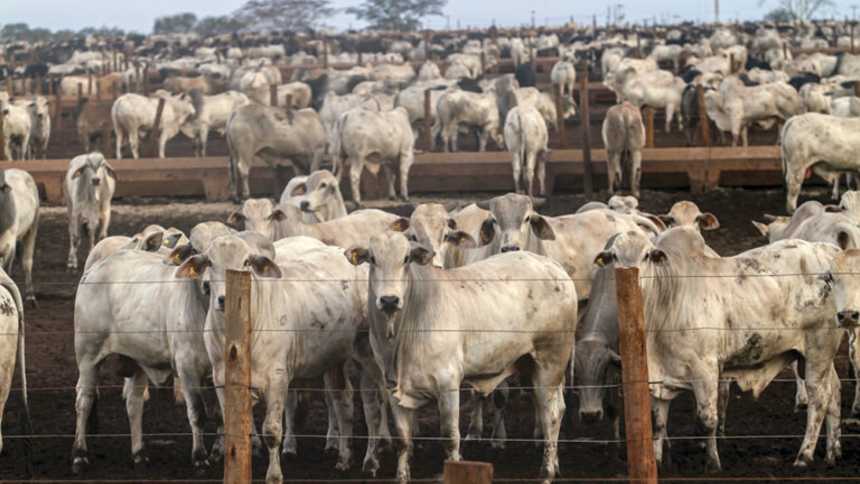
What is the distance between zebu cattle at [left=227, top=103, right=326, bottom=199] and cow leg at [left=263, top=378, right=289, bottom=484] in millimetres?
14673

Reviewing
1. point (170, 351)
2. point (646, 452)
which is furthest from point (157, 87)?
point (646, 452)

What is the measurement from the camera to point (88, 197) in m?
21.1

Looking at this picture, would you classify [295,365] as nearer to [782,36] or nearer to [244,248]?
[244,248]

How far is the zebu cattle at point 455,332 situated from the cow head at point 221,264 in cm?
60

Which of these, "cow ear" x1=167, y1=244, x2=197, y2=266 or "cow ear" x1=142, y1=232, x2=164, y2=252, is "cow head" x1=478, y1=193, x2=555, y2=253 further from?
"cow ear" x1=142, y1=232, x2=164, y2=252

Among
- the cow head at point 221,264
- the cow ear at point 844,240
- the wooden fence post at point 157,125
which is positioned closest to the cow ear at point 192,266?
the cow head at point 221,264

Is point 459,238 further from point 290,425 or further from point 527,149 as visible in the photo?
point 527,149

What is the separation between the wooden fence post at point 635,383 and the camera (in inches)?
324

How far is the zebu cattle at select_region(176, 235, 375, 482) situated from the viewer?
1099 centimetres

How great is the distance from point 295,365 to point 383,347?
0.81 meters

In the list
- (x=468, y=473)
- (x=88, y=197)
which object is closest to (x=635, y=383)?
(x=468, y=473)

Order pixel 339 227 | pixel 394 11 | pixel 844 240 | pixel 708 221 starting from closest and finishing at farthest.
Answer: pixel 844 240, pixel 708 221, pixel 339 227, pixel 394 11

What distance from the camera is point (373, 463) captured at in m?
11.6

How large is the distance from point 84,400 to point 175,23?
4747 inches
